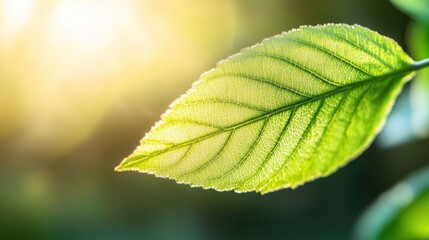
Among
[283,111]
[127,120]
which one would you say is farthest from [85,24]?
[283,111]

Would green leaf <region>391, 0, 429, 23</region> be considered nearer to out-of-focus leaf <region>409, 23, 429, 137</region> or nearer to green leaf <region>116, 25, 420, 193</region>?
out-of-focus leaf <region>409, 23, 429, 137</region>

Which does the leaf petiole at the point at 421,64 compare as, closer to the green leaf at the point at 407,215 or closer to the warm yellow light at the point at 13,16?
the green leaf at the point at 407,215

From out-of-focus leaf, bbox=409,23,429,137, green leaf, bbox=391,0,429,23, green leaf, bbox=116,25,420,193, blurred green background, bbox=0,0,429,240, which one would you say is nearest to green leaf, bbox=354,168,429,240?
out-of-focus leaf, bbox=409,23,429,137

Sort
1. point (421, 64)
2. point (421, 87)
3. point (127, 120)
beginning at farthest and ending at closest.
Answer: point (127, 120)
point (421, 87)
point (421, 64)

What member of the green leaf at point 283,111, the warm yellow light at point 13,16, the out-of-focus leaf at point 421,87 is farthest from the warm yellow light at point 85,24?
the green leaf at point 283,111

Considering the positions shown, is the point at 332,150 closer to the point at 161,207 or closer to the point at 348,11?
the point at 348,11

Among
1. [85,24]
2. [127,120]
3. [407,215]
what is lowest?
Result: [407,215]

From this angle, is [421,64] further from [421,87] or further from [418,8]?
[421,87]

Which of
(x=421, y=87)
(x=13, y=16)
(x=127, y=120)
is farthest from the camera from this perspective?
(x=127, y=120)
